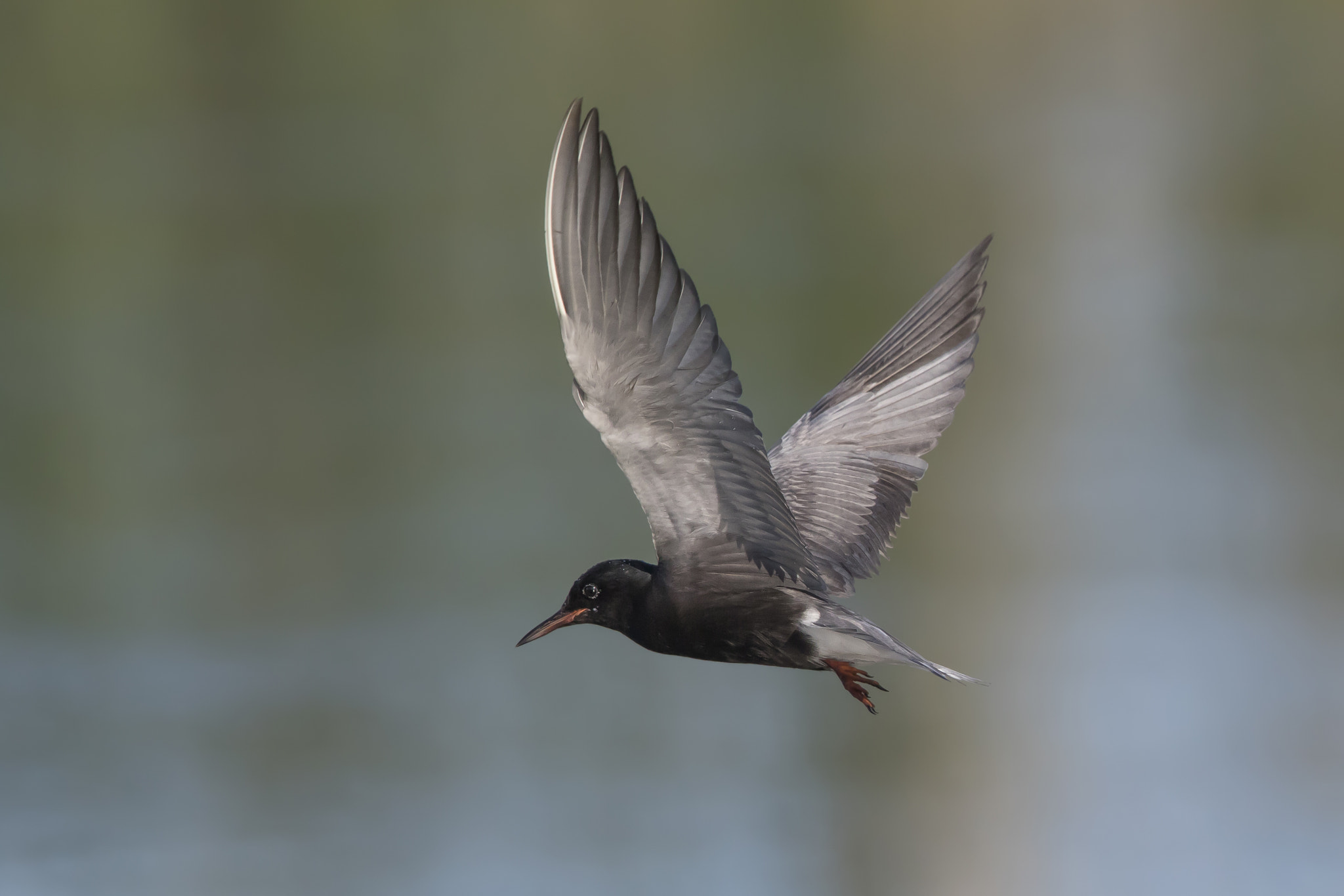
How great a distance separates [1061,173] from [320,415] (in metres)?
7.32

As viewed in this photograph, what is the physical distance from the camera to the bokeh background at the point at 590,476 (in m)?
7.73

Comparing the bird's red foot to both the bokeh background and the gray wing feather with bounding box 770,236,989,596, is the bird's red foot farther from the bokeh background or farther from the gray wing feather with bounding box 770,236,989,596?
the bokeh background

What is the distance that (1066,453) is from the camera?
10.6 m

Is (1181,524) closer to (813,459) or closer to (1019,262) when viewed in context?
(1019,262)

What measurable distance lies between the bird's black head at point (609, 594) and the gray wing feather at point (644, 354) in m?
0.26

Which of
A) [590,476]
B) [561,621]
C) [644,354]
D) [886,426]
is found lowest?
[590,476]

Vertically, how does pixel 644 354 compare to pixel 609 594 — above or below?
above

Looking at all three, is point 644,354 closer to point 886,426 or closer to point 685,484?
point 685,484

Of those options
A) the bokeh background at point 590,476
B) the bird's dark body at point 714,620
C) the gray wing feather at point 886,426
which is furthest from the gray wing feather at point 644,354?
the bokeh background at point 590,476

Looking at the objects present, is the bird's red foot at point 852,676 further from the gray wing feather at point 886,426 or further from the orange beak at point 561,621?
the gray wing feather at point 886,426

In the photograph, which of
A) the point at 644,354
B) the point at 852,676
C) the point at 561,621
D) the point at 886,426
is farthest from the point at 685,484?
the point at 886,426

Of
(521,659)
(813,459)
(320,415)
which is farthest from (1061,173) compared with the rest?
(813,459)

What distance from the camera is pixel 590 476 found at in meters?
9.66

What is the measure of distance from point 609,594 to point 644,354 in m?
0.74
